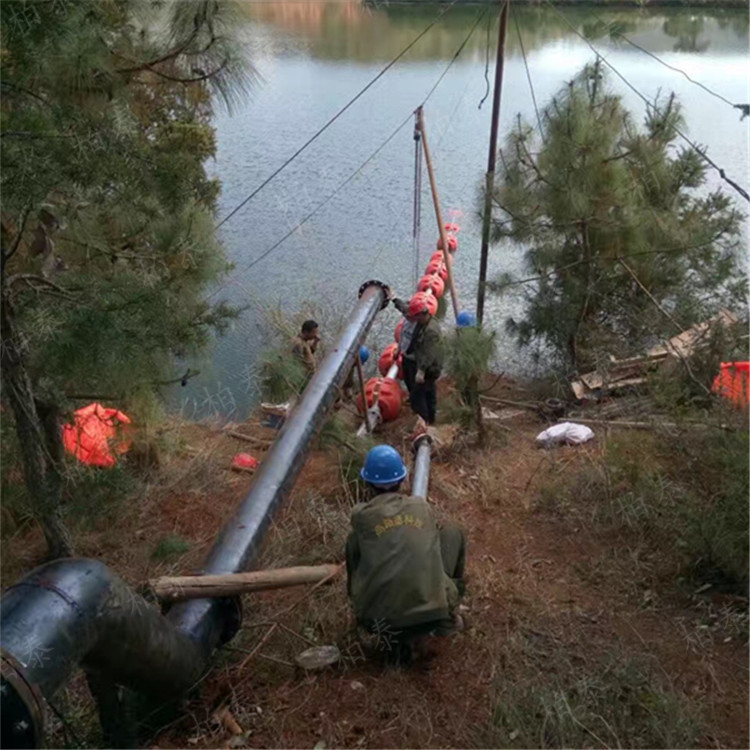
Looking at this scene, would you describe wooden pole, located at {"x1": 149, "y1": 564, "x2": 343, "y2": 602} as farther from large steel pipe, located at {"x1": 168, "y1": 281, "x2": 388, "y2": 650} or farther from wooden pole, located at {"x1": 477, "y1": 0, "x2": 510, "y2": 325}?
wooden pole, located at {"x1": 477, "y1": 0, "x2": 510, "y2": 325}

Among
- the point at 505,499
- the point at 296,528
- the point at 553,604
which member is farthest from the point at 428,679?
the point at 505,499

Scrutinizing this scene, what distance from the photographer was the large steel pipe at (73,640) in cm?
257

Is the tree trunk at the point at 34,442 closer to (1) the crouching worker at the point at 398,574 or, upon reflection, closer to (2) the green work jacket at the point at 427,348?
(1) the crouching worker at the point at 398,574

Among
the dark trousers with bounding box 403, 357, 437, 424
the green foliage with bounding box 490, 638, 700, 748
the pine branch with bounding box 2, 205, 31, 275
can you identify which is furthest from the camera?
the dark trousers with bounding box 403, 357, 437, 424

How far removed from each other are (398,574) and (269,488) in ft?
4.26

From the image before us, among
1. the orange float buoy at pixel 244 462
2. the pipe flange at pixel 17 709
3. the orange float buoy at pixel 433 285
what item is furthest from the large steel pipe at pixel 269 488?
the orange float buoy at pixel 433 285

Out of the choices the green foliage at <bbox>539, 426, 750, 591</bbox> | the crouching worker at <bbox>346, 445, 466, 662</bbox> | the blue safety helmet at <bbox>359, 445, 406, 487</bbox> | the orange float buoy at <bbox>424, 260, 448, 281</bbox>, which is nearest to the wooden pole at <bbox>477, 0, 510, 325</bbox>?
the orange float buoy at <bbox>424, 260, 448, 281</bbox>

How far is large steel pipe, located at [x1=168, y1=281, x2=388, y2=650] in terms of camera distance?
12.9 feet

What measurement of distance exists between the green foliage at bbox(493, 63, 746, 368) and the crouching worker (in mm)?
5415

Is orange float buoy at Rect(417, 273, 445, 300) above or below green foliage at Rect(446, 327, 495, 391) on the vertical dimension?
below

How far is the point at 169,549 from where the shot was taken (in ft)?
18.8

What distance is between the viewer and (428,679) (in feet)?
13.5

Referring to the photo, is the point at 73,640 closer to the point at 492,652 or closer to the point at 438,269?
the point at 492,652

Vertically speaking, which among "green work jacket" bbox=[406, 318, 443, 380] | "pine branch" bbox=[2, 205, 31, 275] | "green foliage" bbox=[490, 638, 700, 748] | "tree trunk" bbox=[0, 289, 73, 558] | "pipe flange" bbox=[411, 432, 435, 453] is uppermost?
"pine branch" bbox=[2, 205, 31, 275]
